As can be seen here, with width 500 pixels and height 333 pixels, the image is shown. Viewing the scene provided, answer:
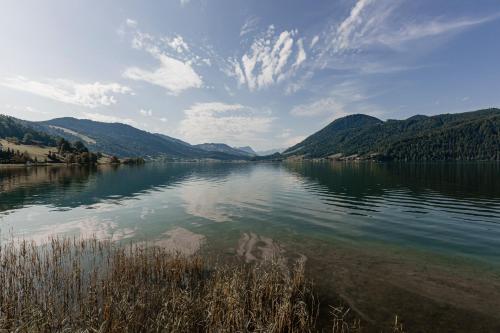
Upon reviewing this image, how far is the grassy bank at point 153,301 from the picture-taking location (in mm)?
12820

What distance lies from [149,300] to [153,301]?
31 cm

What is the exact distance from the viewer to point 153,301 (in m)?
16.0

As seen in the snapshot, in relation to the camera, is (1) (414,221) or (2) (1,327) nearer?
(2) (1,327)

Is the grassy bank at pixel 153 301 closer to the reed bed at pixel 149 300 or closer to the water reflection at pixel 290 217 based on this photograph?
the reed bed at pixel 149 300

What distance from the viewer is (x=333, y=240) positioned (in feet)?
105

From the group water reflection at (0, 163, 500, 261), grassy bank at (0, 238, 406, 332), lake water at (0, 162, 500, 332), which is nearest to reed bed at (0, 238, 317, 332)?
grassy bank at (0, 238, 406, 332)

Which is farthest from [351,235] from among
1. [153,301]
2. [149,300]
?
[149,300]

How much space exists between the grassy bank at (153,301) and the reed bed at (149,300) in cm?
5

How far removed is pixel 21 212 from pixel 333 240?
52766 mm

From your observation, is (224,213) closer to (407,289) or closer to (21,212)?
(407,289)

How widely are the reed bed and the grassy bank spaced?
0.05m

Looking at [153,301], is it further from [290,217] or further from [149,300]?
[290,217]

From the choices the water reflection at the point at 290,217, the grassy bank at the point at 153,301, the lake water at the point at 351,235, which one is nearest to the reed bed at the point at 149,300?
the grassy bank at the point at 153,301

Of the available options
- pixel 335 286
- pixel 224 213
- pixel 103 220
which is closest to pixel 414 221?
pixel 335 286
